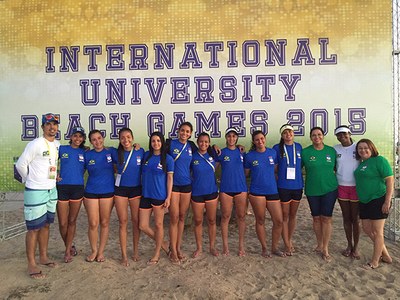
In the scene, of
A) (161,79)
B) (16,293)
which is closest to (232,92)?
(161,79)

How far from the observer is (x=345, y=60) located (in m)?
4.91

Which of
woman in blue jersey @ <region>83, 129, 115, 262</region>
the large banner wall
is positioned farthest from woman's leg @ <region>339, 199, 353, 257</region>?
woman in blue jersey @ <region>83, 129, 115, 262</region>

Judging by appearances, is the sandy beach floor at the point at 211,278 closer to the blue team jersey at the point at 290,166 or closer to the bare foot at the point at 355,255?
the bare foot at the point at 355,255

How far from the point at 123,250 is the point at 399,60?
498 cm

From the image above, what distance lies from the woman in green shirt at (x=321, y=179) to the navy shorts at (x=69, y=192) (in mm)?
2988

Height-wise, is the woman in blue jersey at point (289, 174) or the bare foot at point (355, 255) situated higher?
the woman in blue jersey at point (289, 174)

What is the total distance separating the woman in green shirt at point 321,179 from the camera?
4.06 meters

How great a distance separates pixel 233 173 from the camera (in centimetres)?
413

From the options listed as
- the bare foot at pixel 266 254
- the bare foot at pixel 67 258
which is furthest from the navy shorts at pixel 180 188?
the bare foot at pixel 67 258

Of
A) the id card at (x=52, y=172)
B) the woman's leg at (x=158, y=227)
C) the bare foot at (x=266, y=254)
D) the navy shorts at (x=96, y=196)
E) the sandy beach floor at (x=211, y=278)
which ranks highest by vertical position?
the id card at (x=52, y=172)

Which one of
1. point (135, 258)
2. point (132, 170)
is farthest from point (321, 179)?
point (135, 258)

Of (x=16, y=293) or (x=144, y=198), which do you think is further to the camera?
(x=144, y=198)

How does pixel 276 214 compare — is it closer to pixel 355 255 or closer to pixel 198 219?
pixel 198 219

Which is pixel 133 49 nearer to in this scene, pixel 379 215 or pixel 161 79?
pixel 161 79
